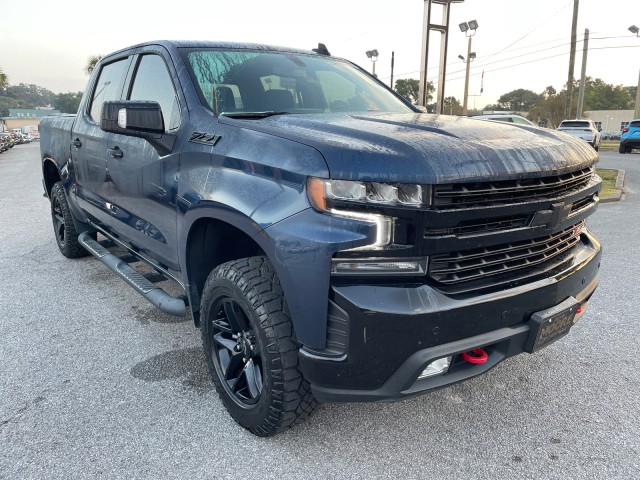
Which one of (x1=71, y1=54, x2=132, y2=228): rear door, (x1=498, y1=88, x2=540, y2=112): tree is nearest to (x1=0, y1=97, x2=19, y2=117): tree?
(x1=498, y1=88, x2=540, y2=112): tree

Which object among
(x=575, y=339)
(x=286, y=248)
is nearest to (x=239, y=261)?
(x=286, y=248)

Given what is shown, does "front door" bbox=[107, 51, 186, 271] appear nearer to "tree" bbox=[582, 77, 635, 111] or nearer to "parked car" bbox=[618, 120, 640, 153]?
"parked car" bbox=[618, 120, 640, 153]

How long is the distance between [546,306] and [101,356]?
2.63 meters

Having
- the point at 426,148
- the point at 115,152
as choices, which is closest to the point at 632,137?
the point at 115,152

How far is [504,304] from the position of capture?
206 centimetres

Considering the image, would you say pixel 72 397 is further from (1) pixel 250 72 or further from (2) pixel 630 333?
(2) pixel 630 333

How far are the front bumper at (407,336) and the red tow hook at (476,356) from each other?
0.02 metres

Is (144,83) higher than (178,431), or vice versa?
(144,83)

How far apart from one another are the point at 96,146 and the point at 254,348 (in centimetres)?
238

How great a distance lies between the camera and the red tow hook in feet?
6.96

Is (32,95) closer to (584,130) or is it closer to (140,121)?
(584,130)

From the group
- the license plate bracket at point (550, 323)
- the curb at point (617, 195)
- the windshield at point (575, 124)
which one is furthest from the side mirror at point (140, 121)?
the windshield at point (575, 124)

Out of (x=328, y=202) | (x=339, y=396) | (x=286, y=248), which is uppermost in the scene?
(x=328, y=202)

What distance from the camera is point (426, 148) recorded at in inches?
77.3
